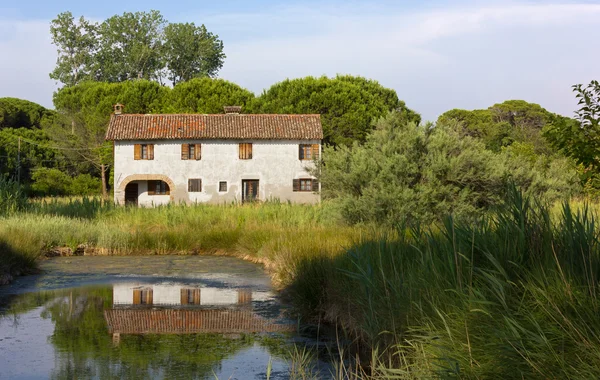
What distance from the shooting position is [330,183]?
790 inches

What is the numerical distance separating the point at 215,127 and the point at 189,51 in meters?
25.9

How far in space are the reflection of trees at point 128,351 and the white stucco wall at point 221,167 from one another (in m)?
34.9

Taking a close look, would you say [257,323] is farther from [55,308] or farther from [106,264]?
[106,264]

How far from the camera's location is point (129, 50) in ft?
234

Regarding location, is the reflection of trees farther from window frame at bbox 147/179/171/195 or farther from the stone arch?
window frame at bbox 147/179/171/195

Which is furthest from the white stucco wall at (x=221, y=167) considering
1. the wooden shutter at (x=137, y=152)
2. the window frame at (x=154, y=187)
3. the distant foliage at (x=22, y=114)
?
the distant foliage at (x=22, y=114)

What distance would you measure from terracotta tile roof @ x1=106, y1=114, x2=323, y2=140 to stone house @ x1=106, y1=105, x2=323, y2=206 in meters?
0.06

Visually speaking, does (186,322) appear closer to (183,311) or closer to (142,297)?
(183,311)

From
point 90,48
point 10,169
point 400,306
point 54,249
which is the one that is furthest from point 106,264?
point 90,48

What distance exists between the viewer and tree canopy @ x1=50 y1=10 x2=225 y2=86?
70062mm

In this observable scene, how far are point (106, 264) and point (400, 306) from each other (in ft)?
42.7

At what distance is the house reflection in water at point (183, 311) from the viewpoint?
35.9 ft

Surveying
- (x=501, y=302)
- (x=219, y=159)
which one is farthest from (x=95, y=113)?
(x=501, y=302)

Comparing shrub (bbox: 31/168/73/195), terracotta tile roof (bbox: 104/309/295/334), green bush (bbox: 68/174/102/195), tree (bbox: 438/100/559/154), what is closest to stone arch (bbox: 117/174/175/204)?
shrub (bbox: 31/168/73/195)
